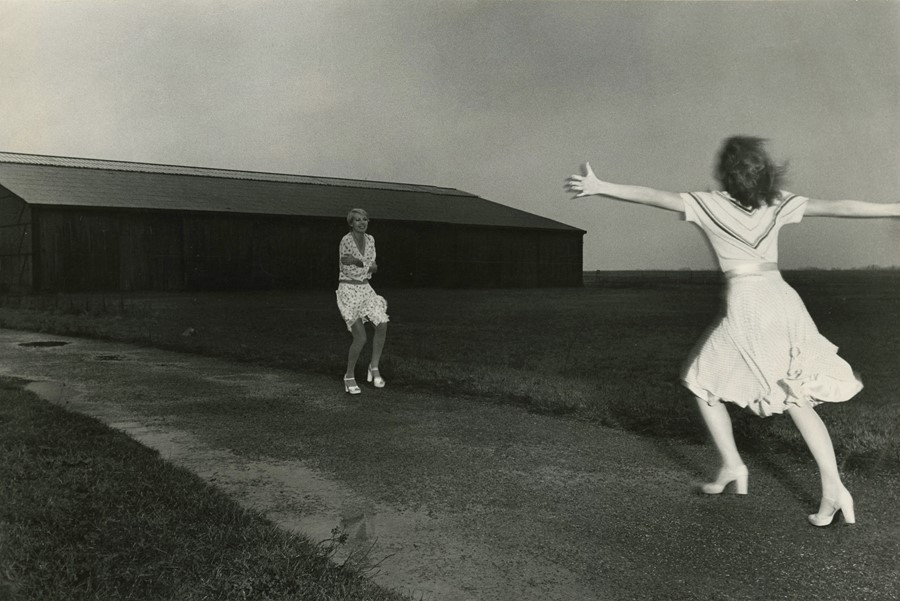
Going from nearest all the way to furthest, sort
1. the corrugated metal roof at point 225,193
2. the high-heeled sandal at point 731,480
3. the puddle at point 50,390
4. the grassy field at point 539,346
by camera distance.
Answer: the high-heeled sandal at point 731,480 → the grassy field at point 539,346 → the puddle at point 50,390 → the corrugated metal roof at point 225,193

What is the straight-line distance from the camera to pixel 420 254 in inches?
1469

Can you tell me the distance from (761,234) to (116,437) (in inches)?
182

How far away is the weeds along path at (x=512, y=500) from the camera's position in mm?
2941

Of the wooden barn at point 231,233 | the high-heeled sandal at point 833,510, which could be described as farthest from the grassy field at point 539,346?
the wooden barn at point 231,233

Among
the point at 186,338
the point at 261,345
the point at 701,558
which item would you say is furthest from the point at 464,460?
the point at 186,338

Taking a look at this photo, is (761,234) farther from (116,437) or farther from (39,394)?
(39,394)

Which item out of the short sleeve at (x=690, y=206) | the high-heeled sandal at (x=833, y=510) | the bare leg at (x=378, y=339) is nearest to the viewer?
the high-heeled sandal at (x=833, y=510)

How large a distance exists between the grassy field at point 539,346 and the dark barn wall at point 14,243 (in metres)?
2.67

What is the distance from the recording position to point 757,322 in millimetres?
3568

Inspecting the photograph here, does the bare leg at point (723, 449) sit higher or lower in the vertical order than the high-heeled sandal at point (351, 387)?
higher

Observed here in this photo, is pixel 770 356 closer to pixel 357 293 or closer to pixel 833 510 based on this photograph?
pixel 833 510

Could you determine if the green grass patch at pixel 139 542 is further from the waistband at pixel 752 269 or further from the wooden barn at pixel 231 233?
the wooden barn at pixel 231 233

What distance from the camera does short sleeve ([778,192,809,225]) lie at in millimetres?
3670

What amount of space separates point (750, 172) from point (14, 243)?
30780 millimetres
